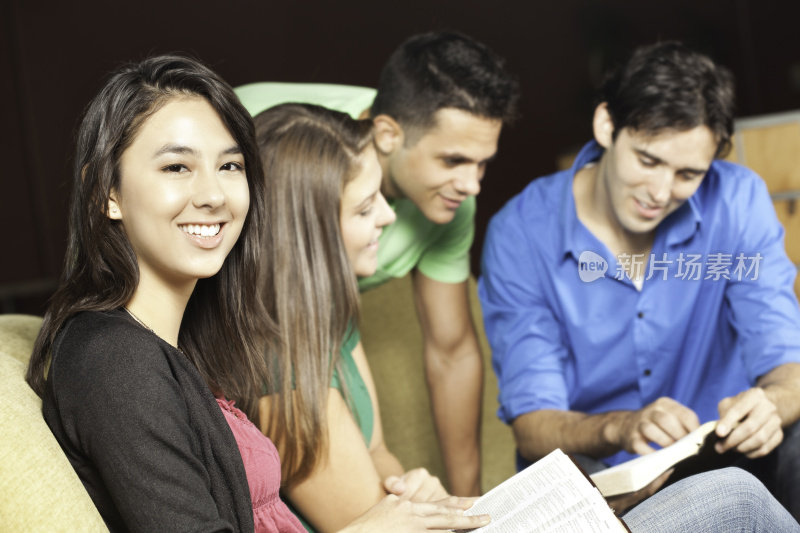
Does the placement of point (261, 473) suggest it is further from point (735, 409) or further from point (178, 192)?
point (735, 409)

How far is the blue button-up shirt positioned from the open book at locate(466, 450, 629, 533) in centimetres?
55

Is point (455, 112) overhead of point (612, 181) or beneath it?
overhead

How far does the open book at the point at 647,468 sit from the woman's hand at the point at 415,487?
230mm

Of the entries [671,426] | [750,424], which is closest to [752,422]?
[750,424]

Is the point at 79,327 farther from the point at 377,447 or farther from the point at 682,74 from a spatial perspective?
the point at 682,74

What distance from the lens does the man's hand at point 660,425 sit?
1.39 meters

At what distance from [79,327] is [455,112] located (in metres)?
0.98

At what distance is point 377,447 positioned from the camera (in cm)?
155

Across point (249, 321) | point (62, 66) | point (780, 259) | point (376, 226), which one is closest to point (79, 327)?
point (249, 321)

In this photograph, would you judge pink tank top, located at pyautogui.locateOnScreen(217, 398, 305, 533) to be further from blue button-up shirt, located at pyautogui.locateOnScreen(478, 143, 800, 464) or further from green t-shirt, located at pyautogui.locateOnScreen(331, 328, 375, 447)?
blue button-up shirt, located at pyautogui.locateOnScreen(478, 143, 800, 464)

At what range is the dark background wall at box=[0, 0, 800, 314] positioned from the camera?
2.99m

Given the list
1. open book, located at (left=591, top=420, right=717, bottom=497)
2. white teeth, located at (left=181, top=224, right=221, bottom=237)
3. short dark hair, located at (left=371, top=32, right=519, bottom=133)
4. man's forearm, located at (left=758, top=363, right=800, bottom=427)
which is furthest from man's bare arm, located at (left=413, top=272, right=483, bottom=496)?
white teeth, located at (left=181, top=224, right=221, bottom=237)

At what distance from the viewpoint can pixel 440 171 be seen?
1778 mm

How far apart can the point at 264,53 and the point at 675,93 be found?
1.71m
